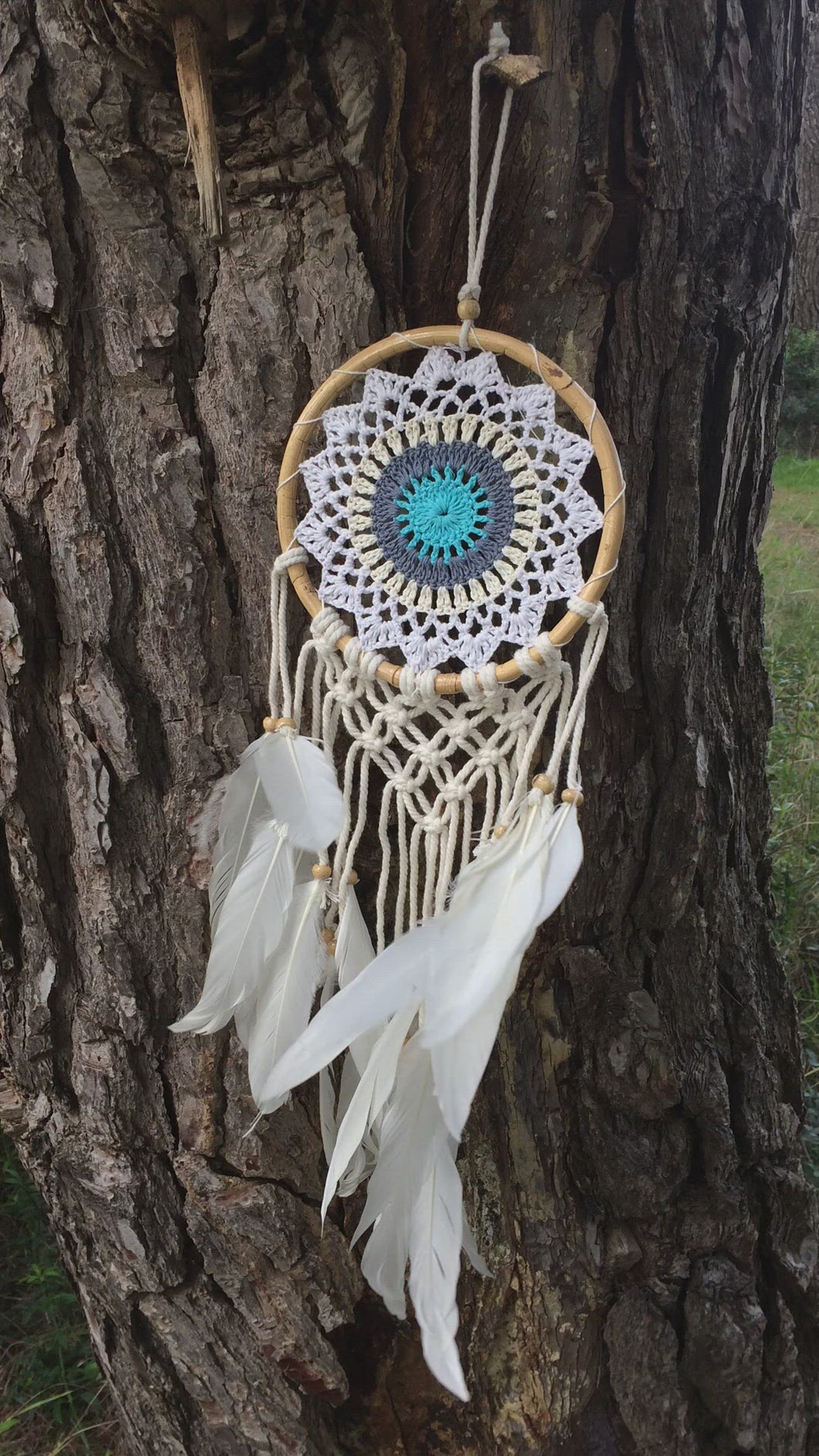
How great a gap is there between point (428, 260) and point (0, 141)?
0.33 m

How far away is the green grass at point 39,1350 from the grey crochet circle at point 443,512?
4.04ft

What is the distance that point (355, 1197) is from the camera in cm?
91

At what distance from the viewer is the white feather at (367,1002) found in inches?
26.0

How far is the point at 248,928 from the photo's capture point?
2.52 ft

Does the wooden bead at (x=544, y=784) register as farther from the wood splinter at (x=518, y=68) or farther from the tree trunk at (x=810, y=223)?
the tree trunk at (x=810, y=223)

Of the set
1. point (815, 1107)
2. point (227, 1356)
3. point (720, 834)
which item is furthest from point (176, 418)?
point (815, 1107)

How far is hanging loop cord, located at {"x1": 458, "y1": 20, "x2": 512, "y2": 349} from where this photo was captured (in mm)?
596

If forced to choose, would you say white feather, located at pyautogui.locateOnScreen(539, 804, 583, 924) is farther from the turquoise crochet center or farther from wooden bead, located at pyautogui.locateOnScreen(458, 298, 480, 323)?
wooden bead, located at pyautogui.locateOnScreen(458, 298, 480, 323)

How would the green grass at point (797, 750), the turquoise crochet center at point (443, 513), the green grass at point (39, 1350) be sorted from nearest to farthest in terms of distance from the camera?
the turquoise crochet center at point (443, 513)
the green grass at point (39, 1350)
the green grass at point (797, 750)

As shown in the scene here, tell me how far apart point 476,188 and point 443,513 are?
0.74 feet

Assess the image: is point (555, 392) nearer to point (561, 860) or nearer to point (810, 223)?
point (561, 860)

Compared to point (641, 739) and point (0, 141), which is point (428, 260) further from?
point (641, 739)

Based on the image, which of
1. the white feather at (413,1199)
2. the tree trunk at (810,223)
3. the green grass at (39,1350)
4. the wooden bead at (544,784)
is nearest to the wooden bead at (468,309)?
the wooden bead at (544,784)

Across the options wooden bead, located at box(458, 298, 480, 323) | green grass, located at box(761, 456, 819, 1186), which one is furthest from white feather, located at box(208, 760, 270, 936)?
green grass, located at box(761, 456, 819, 1186)
